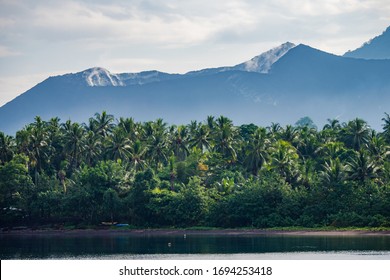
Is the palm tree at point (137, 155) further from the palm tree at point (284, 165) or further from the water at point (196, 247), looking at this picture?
the palm tree at point (284, 165)

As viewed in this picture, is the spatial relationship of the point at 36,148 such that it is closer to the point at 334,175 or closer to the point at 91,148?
the point at 91,148

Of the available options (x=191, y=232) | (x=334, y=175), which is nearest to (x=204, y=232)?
(x=191, y=232)

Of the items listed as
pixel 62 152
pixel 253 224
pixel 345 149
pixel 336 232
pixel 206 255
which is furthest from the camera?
pixel 62 152

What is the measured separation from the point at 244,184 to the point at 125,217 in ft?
51.1

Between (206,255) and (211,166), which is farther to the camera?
(211,166)

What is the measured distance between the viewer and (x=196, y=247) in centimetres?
7100

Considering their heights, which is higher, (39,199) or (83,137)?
(83,137)

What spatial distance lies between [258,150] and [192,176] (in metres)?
9.46

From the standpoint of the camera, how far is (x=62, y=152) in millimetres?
106312

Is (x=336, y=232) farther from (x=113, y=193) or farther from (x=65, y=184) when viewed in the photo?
(x=65, y=184)

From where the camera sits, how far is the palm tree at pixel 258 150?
320 feet

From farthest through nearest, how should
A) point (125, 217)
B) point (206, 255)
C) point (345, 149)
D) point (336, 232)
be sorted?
1. point (345, 149)
2. point (125, 217)
3. point (336, 232)
4. point (206, 255)

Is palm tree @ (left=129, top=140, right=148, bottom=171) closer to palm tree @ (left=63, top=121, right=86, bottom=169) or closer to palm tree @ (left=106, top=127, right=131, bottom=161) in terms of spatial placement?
palm tree @ (left=106, top=127, right=131, bottom=161)

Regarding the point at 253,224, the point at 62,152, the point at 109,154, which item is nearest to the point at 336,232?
the point at 253,224
